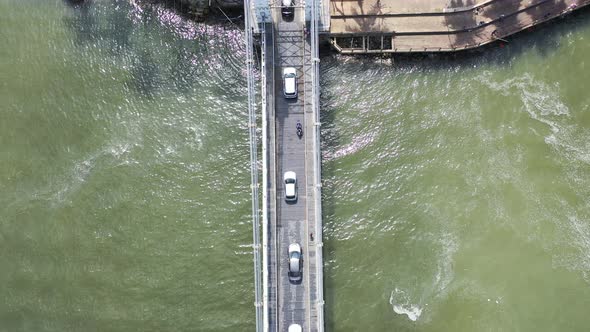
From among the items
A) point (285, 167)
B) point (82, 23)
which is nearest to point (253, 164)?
point (285, 167)

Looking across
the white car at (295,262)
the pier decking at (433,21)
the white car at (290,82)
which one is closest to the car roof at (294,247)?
the white car at (295,262)

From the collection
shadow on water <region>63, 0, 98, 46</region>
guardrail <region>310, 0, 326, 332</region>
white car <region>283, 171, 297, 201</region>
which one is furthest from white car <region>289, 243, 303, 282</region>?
shadow on water <region>63, 0, 98, 46</region>

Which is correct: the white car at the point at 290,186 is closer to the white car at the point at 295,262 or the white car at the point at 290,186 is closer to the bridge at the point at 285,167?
the bridge at the point at 285,167

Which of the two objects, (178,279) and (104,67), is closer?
(178,279)

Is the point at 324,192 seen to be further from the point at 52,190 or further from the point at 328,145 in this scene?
the point at 52,190

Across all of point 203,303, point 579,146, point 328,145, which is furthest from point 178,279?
point 579,146

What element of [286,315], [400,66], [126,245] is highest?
[400,66]

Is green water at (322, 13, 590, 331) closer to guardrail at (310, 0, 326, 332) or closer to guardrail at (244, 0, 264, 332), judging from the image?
guardrail at (310, 0, 326, 332)
